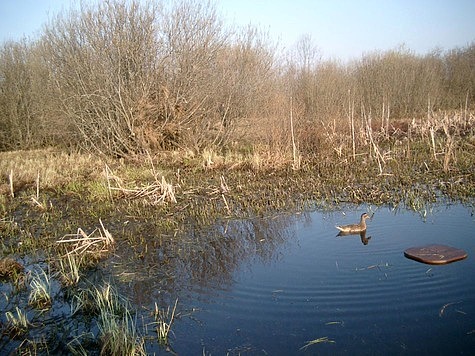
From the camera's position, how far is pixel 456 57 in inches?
1152

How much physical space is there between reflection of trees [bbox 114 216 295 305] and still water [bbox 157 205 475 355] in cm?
3

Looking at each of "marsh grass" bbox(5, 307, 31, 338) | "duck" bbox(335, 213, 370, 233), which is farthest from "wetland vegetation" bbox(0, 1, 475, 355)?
"duck" bbox(335, 213, 370, 233)

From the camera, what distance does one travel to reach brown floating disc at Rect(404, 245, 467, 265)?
5227 mm

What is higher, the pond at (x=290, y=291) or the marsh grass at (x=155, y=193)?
the marsh grass at (x=155, y=193)

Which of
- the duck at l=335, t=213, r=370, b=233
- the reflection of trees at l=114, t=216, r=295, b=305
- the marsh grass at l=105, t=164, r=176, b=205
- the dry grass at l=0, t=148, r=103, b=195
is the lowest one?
the reflection of trees at l=114, t=216, r=295, b=305

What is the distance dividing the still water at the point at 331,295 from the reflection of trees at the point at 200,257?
0.03 metres

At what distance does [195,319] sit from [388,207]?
15.6 feet

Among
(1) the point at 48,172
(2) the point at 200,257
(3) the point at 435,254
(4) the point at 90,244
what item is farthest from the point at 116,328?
(1) the point at 48,172

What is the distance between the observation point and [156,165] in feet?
46.1

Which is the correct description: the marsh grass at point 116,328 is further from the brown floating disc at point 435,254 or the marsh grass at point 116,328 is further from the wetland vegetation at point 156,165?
the brown floating disc at point 435,254

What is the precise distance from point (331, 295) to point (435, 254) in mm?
1608

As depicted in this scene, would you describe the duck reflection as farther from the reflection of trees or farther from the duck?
the reflection of trees

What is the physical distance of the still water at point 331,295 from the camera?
12.7 feet

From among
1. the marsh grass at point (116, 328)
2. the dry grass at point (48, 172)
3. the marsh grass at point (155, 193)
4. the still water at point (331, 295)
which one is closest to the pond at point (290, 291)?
the still water at point (331, 295)
